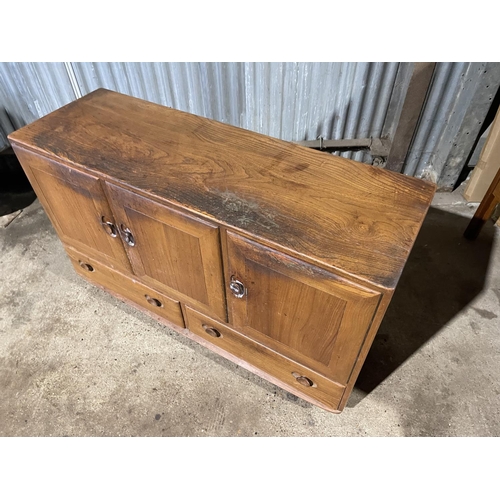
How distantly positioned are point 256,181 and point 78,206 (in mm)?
801

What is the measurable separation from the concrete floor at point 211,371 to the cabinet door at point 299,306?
1.48ft

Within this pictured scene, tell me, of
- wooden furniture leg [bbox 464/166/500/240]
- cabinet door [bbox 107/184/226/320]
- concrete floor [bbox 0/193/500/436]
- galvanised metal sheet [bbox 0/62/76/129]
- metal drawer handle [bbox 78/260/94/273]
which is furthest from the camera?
galvanised metal sheet [bbox 0/62/76/129]

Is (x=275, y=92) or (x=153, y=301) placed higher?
(x=275, y=92)

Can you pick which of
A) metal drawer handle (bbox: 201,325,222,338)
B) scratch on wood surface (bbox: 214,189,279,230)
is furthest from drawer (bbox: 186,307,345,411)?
scratch on wood surface (bbox: 214,189,279,230)

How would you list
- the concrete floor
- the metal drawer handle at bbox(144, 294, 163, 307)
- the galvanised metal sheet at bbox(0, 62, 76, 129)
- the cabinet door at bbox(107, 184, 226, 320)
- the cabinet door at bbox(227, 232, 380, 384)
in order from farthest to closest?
the galvanised metal sheet at bbox(0, 62, 76, 129) → the metal drawer handle at bbox(144, 294, 163, 307) → the concrete floor → the cabinet door at bbox(107, 184, 226, 320) → the cabinet door at bbox(227, 232, 380, 384)

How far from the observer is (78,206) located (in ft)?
5.22

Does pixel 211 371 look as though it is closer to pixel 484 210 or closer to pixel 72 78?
pixel 484 210

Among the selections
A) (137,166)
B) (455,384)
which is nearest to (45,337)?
(137,166)

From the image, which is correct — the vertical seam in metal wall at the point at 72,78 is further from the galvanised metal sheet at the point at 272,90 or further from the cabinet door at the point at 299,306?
the cabinet door at the point at 299,306

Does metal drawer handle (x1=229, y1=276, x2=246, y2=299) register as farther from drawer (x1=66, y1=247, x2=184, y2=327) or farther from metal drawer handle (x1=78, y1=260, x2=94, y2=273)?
metal drawer handle (x1=78, y1=260, x2=94, y2=273)

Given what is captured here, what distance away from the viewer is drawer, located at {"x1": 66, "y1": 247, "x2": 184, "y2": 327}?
1.77 meters

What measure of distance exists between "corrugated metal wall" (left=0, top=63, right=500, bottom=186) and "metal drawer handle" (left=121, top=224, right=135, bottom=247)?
4.38ft

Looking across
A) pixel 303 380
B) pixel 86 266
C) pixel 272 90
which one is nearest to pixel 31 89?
pixel 86 266

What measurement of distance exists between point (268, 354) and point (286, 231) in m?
0.64
